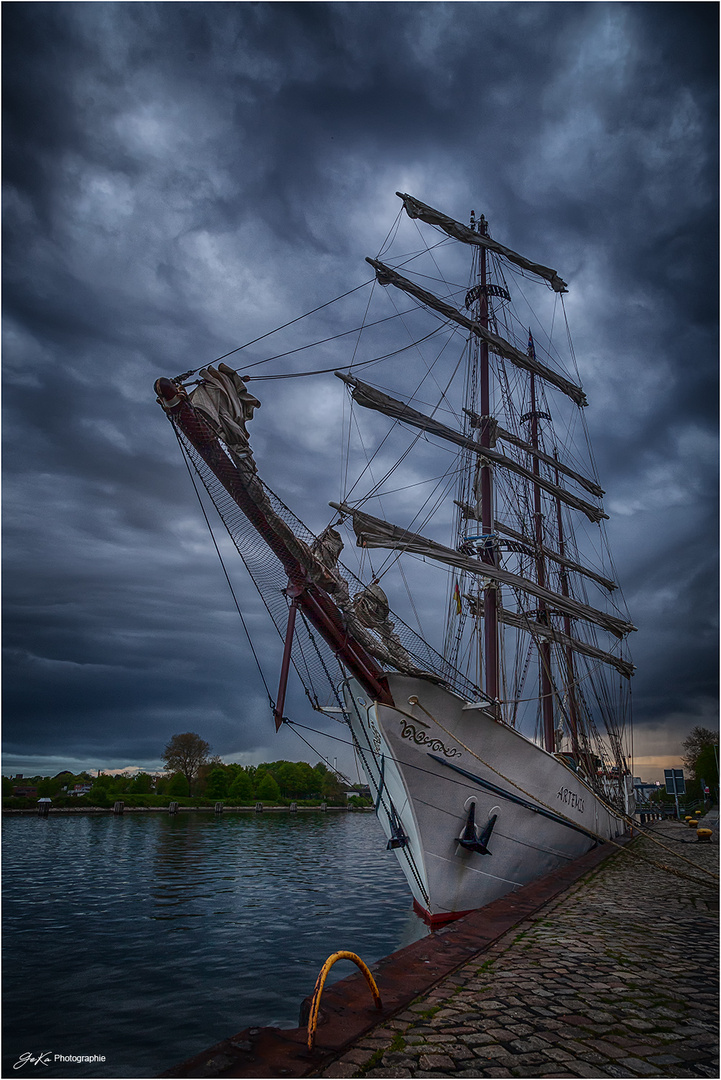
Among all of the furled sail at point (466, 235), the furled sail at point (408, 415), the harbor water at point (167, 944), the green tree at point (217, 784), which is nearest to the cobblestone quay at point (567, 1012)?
the harbor water at point (167, 944)

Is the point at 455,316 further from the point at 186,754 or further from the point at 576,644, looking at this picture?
the point at 186,754

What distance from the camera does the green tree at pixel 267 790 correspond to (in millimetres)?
90625

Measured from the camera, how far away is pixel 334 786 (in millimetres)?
106500

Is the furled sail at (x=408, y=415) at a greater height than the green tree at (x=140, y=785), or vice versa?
the furled sail at (x=408, y=415)

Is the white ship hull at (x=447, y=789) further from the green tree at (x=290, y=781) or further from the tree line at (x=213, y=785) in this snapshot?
the green tree at (x=290, y=781)

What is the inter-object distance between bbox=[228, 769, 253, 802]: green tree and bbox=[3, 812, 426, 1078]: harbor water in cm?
6188

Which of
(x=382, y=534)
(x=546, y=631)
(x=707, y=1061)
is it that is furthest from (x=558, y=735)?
(x=707, y=1061)

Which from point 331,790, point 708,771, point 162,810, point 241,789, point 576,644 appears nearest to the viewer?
point 576,644

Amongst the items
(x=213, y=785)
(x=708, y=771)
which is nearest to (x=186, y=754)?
(x=213, y=785)

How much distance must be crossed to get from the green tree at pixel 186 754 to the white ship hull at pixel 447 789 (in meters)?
75.8

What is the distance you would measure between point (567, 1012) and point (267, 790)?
308 ft

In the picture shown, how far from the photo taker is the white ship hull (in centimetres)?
1113

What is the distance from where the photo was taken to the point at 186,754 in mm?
81812

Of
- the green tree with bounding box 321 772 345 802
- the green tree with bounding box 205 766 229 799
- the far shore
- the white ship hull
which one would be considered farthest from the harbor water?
the green tree with bounding box 321 772 345 802
